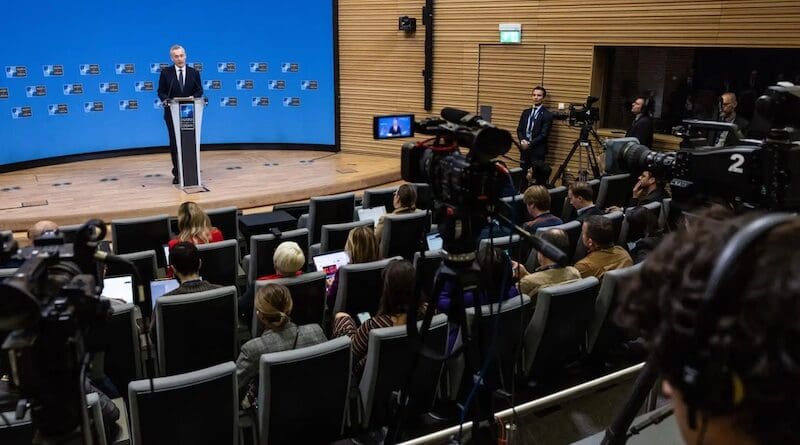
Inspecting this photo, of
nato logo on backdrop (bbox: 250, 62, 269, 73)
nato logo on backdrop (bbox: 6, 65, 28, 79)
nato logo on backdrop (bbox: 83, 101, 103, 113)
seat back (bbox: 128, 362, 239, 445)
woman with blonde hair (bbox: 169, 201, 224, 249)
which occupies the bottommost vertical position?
seat back (bbox: 128, 362, 239, 445)

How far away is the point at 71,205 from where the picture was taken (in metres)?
7.62

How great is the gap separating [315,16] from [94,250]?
9.52 m

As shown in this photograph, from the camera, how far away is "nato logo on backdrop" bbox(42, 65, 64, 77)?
376 inches

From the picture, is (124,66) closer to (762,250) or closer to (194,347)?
(194,347)

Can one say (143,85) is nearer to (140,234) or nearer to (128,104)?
(128,104)

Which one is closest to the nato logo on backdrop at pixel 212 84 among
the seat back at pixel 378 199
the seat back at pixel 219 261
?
the seat back at pixel 378 199

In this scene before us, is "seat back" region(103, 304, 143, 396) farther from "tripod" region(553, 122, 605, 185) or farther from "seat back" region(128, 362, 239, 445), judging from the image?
"tripod" region(553, 122, 605, 185)

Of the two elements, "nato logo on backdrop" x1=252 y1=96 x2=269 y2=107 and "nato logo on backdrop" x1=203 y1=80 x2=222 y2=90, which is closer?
"nato logo on backdrop" x1=203 y1=80 x2=222 y2=90

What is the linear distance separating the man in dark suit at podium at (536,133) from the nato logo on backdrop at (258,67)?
443cm

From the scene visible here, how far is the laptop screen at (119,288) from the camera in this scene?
4066 mm

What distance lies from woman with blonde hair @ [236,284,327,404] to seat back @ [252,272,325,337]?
50cm

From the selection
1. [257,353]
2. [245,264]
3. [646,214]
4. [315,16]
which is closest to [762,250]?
[257,353]

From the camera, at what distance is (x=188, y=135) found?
26.3 ft

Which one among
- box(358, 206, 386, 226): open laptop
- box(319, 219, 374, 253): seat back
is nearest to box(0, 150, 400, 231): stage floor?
box(358, 206, 386, 226): open laptop
